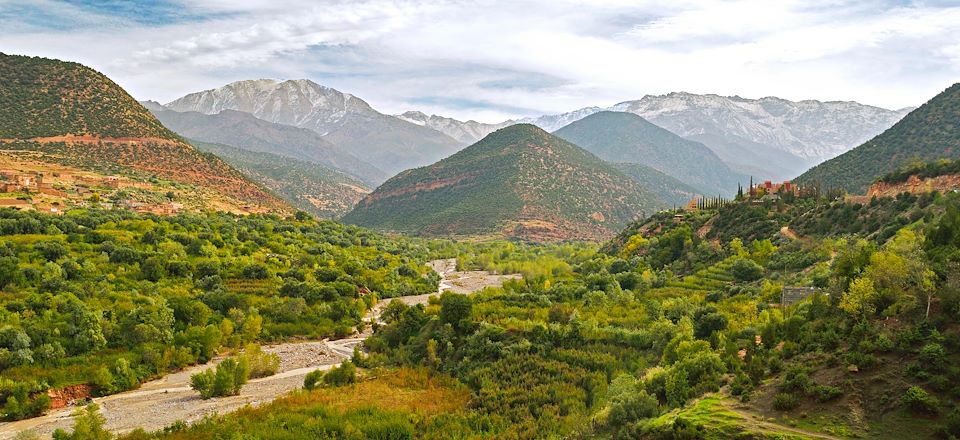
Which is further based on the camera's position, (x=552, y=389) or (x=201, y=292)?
(x=201, y=292)

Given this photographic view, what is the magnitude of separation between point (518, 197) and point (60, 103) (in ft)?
302

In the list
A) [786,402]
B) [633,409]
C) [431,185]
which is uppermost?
[431,185]

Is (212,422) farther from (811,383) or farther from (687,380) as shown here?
(811,383)

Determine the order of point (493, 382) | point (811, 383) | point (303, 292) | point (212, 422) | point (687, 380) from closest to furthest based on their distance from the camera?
1. point (811, 383)
2. point (687, 380)
3. point (212, 422)
4. point (493, 382)
5. point (303, 292)

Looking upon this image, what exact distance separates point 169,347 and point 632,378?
30.8m

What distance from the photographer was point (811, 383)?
81.4 ft

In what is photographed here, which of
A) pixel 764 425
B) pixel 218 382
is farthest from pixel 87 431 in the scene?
pixel 764 425

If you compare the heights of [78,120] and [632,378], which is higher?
[78,120]

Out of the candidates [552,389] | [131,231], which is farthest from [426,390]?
[131,231]

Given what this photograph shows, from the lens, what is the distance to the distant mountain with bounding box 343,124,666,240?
5974 inches

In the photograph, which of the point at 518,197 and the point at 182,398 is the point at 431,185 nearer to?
the point at 518,197

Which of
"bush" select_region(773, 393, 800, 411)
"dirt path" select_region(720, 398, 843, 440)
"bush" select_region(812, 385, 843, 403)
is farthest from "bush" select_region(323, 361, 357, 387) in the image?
"bush" select_region(812, 385, 843, 403)

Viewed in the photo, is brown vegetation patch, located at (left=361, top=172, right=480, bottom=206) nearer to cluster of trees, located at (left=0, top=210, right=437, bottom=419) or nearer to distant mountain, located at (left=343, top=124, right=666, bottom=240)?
distant mountain, located at (left=343, top=124, right=666, bottom=240)

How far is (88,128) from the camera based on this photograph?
A: 328 feet
